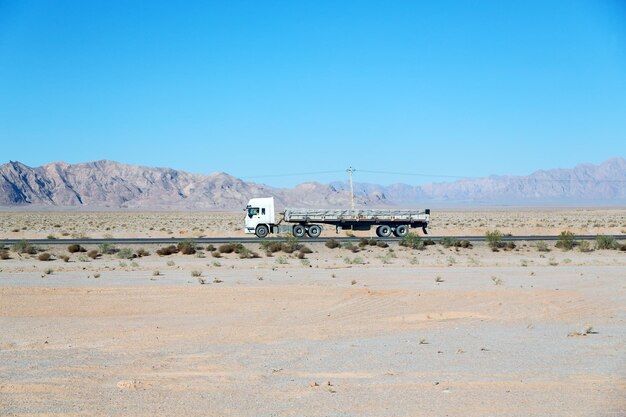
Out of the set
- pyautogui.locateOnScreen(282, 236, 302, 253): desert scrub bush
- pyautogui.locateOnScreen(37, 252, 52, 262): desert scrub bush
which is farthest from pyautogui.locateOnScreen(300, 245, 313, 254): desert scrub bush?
pyautogui.locateOnScreen(37, 252, 52, 262): desert scrub bush

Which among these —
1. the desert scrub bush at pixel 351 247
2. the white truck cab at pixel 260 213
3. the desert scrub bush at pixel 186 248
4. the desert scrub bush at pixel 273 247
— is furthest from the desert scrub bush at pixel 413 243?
the desert scrub bush at pixel 186 248

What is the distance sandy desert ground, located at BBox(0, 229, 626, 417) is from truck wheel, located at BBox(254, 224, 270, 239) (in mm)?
21085

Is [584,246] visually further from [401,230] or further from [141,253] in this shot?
[141,253]

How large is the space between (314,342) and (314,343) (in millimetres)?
125

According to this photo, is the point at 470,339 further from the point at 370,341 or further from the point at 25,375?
the point at 25,375

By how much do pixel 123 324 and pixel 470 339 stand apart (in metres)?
8.53

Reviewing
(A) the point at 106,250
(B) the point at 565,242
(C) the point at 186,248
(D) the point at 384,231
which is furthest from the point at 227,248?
A: (B) the point at 565,242

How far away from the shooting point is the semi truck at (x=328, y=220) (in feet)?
170

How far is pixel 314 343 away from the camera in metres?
15.6

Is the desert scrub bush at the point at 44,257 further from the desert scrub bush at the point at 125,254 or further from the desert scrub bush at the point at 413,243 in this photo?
the desert scrub bush at the point at 413,243

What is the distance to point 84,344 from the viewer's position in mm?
15547

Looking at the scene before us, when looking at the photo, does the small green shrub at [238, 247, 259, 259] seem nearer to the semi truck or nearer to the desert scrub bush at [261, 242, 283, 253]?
the desert scrub bush at [261, 242, 283, 253]

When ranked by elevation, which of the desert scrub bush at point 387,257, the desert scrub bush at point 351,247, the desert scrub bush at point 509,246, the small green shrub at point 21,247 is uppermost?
the small green shrub at point 21,247

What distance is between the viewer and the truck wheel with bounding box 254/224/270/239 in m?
51.9
